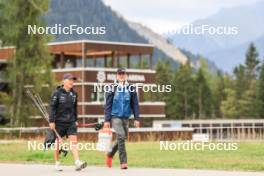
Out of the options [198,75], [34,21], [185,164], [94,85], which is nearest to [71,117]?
[185,164]

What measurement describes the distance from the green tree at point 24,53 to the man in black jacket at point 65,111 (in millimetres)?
43169

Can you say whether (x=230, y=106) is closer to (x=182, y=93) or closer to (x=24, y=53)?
(x=182, y=93)

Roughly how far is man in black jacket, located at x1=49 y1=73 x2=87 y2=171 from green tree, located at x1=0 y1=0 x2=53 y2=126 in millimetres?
43169

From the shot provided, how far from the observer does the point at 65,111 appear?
16391 millimetres

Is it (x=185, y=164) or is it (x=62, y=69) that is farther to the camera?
(x=62, y=69)

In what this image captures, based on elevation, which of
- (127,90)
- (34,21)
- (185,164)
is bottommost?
(185,164)

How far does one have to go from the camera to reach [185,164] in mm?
17922

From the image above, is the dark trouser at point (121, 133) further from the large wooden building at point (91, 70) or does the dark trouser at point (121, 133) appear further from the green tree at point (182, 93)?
the green tree at point (182, 93)

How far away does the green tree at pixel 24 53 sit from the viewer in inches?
2356

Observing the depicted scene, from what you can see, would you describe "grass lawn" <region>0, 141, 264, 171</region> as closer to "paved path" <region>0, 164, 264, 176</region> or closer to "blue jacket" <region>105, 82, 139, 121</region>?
"paved path" <region>0, 164, 264, 176</region>

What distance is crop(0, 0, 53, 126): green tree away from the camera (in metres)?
59.8

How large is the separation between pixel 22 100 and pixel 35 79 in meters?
2.23

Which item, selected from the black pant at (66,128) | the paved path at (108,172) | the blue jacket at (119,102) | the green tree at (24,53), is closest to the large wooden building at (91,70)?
the green tree at (24,53)

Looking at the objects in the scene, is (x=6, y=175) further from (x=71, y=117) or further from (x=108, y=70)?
(x=108, y=70)
